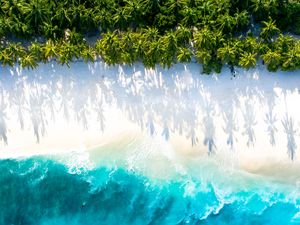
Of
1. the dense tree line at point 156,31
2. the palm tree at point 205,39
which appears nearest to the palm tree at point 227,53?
the dense tree line at point 156,31

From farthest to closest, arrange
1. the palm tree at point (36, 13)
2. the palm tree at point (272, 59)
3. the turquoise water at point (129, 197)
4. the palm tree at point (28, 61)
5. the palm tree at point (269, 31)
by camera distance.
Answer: the turquoise water at point (129, 197) < the palm tree at point (28, 61) < the palm tree at point (269, 31) < the palm tree at point (36, 13) < the palm tree at point (272, 59)

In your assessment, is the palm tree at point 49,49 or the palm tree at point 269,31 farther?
the palm tree at point 49,49

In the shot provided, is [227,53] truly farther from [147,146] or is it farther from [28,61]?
[28,61]

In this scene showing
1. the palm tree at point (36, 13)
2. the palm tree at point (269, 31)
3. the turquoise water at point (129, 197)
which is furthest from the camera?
the turquoise water at point (129, 197)

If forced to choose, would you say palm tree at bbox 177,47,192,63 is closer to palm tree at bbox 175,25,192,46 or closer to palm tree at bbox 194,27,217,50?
palm tree at bbox 175,25,192,46

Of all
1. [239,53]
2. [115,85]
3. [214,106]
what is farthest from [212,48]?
[115,85]

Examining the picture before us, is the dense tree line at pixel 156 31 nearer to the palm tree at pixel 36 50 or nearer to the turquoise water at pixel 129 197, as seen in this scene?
the palm tree at pixel 36 50
